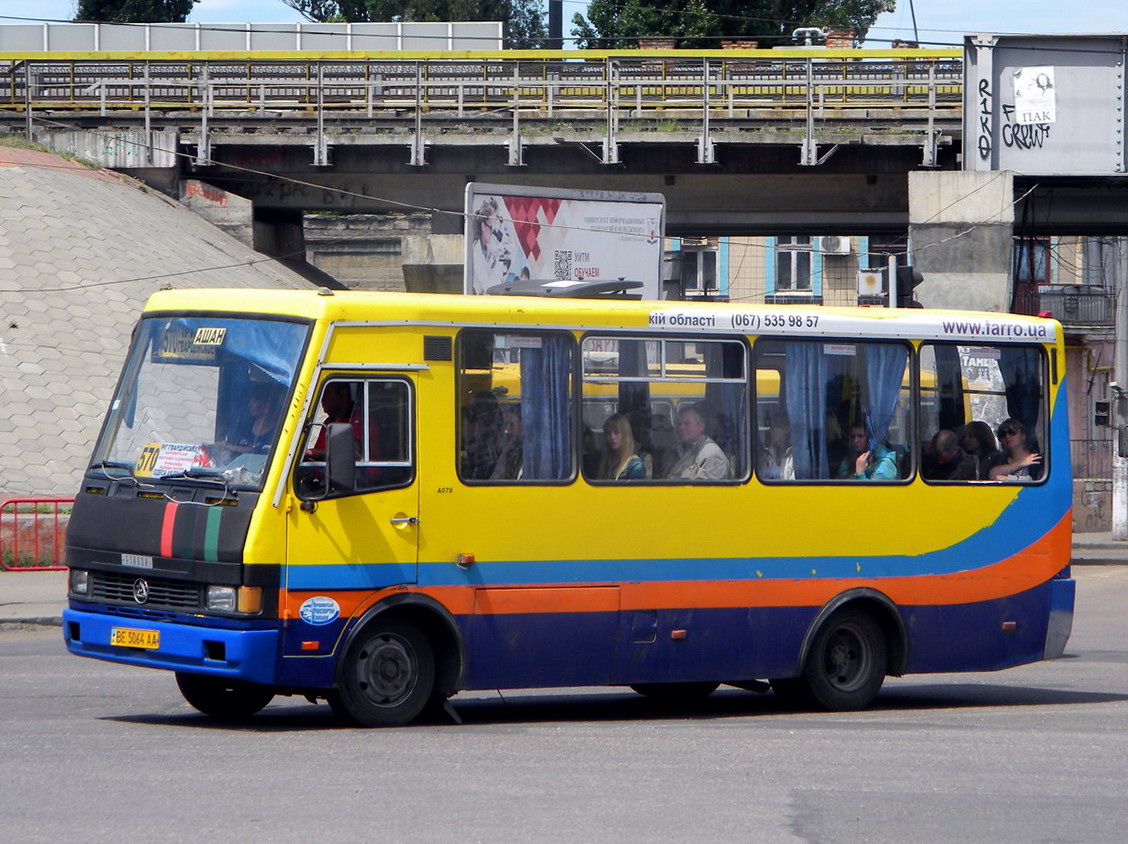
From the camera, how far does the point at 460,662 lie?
9.87 meters

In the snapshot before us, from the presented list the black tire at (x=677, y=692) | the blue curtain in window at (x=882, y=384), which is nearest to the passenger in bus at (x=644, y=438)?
the blue curtain in window at (x=882, y=384)

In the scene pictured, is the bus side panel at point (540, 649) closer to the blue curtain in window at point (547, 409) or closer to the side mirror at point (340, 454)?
the blue curtain in window at point (547, 409)

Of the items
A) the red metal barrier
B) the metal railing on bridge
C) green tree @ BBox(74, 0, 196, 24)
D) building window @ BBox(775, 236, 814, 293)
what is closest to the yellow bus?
the red metal barrier

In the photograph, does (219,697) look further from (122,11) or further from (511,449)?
(122,11)

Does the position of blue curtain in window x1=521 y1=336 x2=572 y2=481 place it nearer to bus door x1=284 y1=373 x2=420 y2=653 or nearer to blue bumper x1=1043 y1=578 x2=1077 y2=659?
bus door x1=284 y1=373 x2=420 y2=653

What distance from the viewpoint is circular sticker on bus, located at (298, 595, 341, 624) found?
30.6ft

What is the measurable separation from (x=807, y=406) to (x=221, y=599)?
14.3 ft

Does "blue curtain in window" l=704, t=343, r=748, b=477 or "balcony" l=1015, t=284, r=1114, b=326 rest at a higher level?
"balcony" l=1015, t=284, r=1114, b=326

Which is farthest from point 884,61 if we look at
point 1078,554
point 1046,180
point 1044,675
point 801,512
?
point 801,512

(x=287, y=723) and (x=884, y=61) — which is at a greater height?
(x=884, y=61)

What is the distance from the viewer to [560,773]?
27.0ft

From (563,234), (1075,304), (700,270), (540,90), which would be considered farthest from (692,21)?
(563,234)

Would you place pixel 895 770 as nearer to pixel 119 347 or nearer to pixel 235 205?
pixel 119 347

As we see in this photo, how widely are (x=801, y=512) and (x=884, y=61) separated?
3145 centimetres
